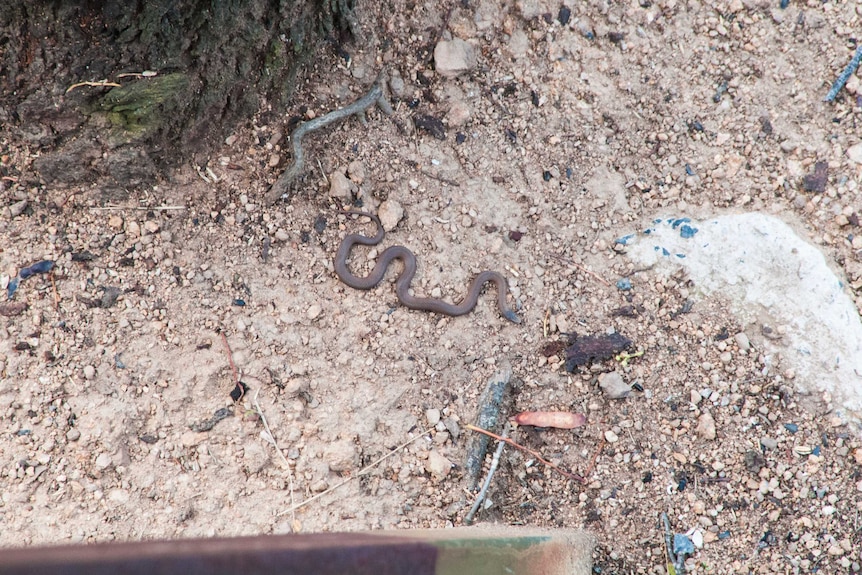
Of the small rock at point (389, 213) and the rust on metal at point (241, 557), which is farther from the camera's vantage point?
the small rock at point (389, 213)

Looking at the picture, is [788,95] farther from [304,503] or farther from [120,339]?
[120,339]

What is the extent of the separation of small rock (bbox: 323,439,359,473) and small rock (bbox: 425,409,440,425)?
0.47m

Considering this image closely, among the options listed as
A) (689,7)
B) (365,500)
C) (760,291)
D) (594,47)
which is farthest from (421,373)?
(689,7)

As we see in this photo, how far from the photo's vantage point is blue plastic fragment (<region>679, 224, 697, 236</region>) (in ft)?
14.1

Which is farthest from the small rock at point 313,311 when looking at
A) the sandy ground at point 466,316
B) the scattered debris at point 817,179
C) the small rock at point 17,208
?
the scattered debris at point 817,179

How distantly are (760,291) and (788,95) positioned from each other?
1470 millimetres

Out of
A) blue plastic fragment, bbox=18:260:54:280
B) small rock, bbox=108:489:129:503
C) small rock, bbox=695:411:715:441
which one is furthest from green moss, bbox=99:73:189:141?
small rock, bbox=695:411:715:441

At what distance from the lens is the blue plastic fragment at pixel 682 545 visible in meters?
3.77

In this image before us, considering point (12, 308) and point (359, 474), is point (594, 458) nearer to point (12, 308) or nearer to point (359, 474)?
point (359, 474)

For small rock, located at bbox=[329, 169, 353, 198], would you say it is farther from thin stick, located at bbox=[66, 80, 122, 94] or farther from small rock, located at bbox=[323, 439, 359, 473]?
small rock, located at bbox=[323, 439, 359, 473]

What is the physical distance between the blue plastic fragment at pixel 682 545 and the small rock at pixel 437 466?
4.57ft

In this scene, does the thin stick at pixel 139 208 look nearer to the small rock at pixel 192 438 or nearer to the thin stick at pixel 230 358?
the thin stick at pixel 230 358

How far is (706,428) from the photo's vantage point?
12.8 feet

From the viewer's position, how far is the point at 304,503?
348 centimetres
